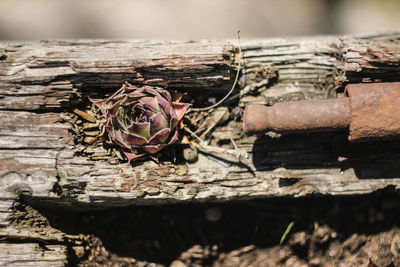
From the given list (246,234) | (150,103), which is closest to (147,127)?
(150,103)

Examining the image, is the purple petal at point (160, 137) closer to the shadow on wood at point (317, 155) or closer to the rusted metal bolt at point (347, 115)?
the rusted metal bolt at point (347, 115)

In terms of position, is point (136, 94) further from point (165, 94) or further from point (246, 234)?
point (246, 234)

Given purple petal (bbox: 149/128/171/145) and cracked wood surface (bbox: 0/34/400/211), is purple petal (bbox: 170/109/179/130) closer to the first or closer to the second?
→ purple petal (bbox: 149/128/171/145)

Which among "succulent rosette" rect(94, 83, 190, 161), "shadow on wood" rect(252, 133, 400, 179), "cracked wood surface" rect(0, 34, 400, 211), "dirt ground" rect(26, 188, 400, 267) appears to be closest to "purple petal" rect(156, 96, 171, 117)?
"succulent rosette" rect(94, 83, 190, 161)

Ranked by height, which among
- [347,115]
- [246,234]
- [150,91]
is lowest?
[246,234]

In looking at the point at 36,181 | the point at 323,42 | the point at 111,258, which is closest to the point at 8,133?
the point at 36,181
